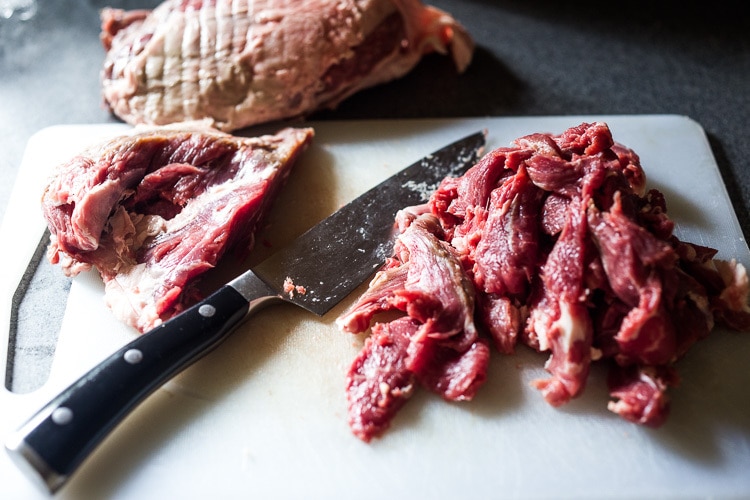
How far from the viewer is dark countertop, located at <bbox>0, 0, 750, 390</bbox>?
405 centimetres

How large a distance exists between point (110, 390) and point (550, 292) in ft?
5.29

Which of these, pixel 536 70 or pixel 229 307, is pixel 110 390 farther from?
pixel 536 70

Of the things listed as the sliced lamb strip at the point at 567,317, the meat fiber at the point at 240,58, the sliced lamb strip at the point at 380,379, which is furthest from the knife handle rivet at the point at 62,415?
the meat fiber at the point at 240,58

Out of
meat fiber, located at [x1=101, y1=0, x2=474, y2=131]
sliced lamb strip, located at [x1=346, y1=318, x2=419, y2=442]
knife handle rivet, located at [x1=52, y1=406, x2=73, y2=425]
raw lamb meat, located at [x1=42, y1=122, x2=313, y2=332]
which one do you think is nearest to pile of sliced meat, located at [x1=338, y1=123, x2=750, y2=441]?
sliced lamb strip, located at [x1=346, y1=318, x2=419, y2=442]

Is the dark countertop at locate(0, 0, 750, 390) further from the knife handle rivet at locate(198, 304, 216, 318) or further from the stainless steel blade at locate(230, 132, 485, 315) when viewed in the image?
the knife handle rivet at locate(198, 304, 216, 318)

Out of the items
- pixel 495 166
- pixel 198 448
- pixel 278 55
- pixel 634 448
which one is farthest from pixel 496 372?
pixel 278 55

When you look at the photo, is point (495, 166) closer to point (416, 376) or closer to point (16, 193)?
point (416, 376)

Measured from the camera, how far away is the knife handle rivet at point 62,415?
2.20 m

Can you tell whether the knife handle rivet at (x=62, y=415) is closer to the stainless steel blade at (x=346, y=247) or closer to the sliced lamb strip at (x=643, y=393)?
the stainless steel blade at (x=346, y=247)

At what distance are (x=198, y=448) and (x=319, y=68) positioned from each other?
2.12m

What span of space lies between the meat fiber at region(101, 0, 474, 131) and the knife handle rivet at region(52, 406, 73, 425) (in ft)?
5.81

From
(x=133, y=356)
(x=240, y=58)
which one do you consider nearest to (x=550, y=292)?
(x=133, y=356)

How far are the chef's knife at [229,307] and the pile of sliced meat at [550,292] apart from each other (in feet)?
0.63

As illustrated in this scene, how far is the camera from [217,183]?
3.11m
